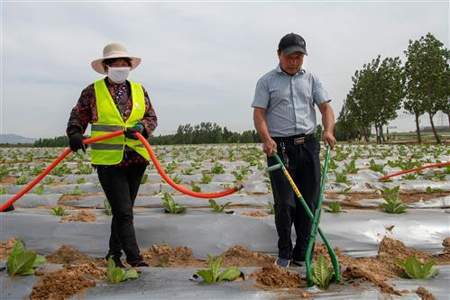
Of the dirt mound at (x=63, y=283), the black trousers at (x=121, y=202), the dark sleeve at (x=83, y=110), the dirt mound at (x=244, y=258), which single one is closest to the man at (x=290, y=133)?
the dirt mound at (x=244, y=258)

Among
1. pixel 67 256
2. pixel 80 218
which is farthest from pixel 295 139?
pixel 80 218

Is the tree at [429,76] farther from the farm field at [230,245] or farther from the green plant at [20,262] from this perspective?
the green plant at [20,262]

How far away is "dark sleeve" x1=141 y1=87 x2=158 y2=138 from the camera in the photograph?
3.16 m

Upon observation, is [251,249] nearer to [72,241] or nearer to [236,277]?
[236,277]

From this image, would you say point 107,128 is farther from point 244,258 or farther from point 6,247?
point 6,247

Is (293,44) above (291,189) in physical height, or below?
above

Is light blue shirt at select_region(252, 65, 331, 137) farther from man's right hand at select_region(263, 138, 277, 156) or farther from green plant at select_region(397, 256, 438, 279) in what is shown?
green plant at select_region(397, 256, 438, 279)

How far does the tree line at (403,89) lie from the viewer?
2811 cm

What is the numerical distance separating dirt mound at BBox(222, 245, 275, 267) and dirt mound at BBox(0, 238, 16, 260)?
1.80 metres

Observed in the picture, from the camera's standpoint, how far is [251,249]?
372 centimetres

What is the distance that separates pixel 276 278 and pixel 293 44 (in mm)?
1521

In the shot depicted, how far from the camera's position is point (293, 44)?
116 inches

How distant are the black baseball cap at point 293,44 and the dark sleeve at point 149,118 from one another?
1.07m

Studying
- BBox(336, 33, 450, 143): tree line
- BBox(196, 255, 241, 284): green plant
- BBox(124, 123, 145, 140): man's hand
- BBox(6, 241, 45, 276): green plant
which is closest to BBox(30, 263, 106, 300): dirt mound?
BBox(6, 241, 45, 276): green plant
